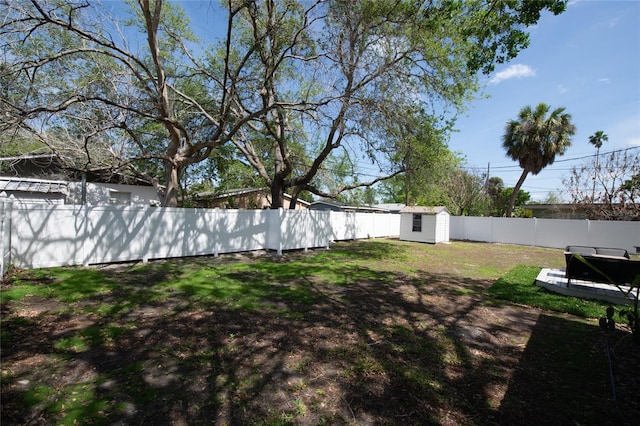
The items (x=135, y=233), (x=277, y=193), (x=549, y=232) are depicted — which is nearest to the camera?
(x=135, y=233)

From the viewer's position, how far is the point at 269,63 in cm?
981

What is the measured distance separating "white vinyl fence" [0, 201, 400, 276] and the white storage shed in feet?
23.4

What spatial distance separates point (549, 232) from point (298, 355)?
60.2 feet

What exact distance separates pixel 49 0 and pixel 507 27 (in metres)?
9.13

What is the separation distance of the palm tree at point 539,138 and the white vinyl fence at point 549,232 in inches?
195

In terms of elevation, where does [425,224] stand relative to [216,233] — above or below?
above

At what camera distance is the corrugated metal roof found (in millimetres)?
13366

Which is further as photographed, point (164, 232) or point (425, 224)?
point (425, 224)

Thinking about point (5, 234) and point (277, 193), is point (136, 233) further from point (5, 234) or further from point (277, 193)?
point (277, 193)

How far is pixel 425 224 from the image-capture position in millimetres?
18172

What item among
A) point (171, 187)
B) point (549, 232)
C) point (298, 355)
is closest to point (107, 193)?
point (171, 187)

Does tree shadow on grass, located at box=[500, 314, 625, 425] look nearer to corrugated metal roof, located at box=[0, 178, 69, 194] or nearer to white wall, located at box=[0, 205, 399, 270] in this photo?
white wall, located at box=[0, 205, 399, 270]

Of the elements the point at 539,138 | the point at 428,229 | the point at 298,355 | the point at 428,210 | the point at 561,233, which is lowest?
the point at 298,355

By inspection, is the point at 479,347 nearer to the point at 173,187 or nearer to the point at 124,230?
the point at 124,230
